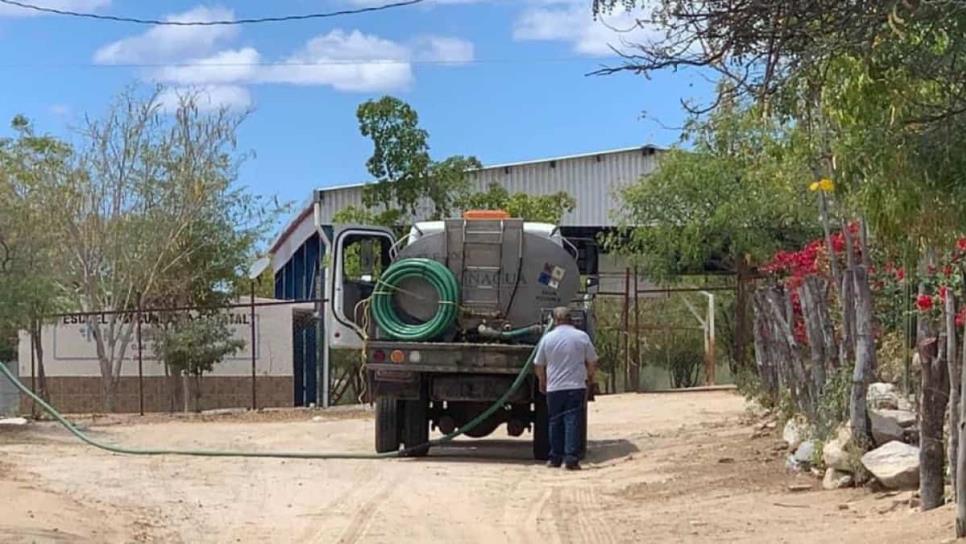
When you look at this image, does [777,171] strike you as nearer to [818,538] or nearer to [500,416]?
[500,416]

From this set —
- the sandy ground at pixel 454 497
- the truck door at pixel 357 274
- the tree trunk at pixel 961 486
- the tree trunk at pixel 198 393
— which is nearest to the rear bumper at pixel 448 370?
the sandy ground at pixel 454 497

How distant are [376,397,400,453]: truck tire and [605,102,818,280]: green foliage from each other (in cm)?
913

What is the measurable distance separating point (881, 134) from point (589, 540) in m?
4.10

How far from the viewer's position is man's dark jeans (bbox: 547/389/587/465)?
13.7 meters

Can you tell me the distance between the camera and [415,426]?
14727 millimetres

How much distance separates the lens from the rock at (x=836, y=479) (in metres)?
10.8

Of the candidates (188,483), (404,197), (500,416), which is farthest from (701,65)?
(404,197)

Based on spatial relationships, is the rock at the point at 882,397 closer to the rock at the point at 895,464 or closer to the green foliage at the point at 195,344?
the rock at the point at 895,464

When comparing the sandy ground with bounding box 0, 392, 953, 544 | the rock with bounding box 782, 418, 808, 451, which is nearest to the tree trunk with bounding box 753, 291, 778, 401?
the sandy ground with bounding box 0, 392, 953, 544

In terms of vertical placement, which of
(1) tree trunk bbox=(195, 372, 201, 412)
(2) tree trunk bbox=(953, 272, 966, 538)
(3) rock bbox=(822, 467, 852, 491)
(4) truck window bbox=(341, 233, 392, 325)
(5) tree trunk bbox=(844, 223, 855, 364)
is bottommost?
(1) tree trunk bbox=(195, 372, 201, 412)

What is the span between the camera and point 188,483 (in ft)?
41.1

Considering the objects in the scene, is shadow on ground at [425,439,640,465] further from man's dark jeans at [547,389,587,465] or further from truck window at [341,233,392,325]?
truck window at [341,233,392,325]

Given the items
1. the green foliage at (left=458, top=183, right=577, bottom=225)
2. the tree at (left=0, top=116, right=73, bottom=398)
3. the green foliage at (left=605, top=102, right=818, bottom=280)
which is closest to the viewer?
the tree at (left=0, top=116, right=73, bottom=398)

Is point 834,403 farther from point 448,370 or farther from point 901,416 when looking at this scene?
point 448,370
